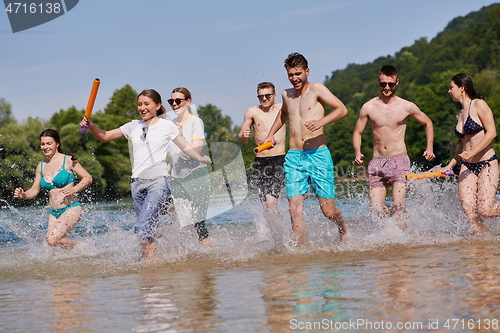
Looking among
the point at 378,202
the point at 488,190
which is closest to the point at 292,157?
the point at 378,202

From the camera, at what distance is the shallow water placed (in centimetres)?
432

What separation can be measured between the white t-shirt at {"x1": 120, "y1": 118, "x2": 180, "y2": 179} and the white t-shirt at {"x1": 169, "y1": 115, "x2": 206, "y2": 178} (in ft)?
2.27

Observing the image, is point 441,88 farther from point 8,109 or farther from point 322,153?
point 322,153

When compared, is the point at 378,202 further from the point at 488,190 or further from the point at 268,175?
the point at 268,175

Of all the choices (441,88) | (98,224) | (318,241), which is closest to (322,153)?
(318,241)

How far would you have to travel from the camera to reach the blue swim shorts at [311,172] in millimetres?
7578

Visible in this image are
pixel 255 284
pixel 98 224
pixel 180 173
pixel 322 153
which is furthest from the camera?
pixel 98 224

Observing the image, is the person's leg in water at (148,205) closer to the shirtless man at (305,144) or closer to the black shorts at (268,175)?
the shirtless man at (305,144)

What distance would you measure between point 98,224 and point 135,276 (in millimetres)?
9300

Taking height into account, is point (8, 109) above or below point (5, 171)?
above

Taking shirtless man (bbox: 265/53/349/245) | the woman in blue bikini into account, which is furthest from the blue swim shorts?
the woman in blue bikini

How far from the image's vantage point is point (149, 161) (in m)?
7.37

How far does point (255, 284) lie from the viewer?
18.7 ft

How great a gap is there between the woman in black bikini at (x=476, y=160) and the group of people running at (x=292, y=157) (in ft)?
0.04
